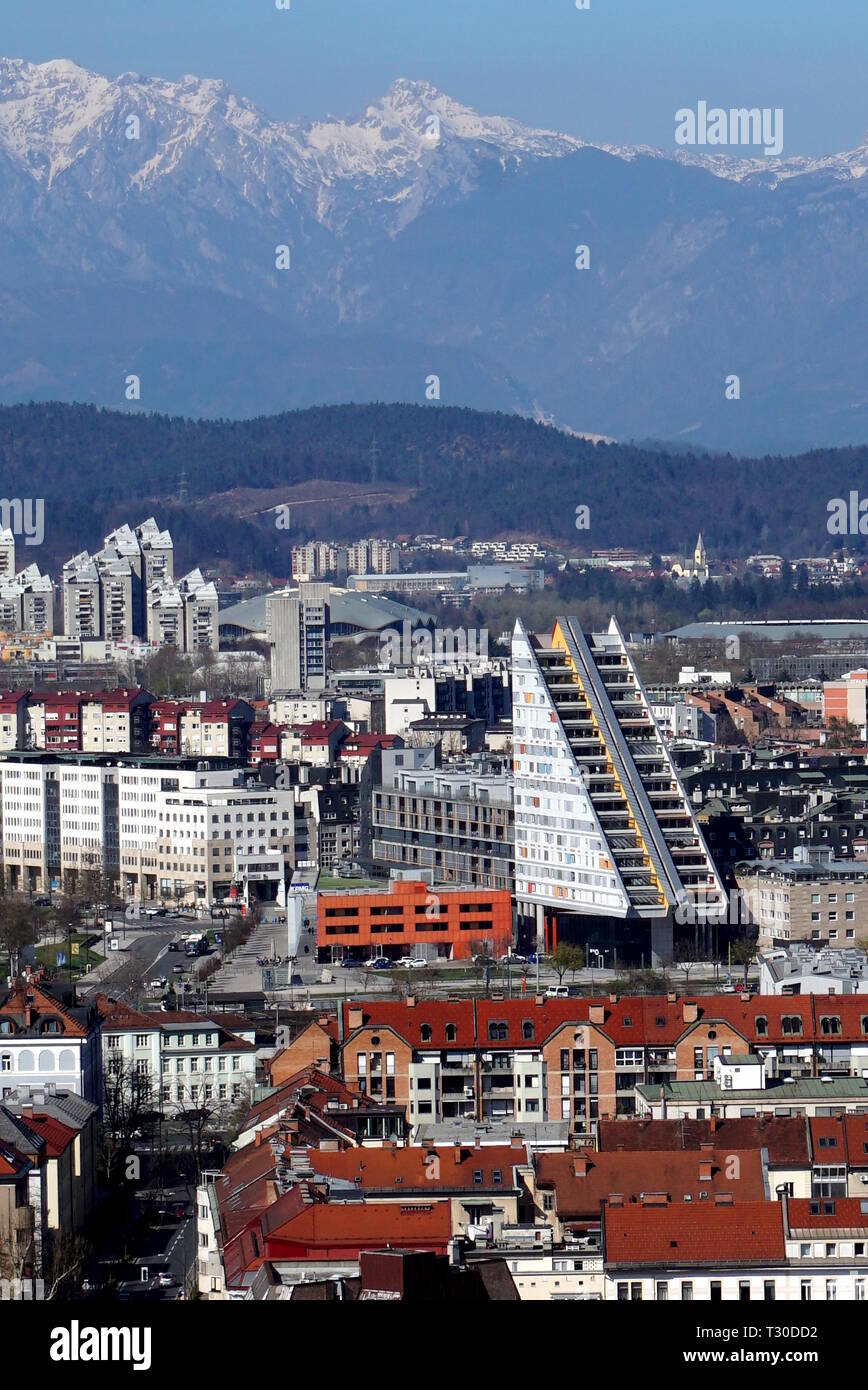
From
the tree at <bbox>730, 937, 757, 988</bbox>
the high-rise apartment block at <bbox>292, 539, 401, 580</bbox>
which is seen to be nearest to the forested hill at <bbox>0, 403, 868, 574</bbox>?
the high-rise apartment block at <bbox>292, 539, 401, 580</bbox>

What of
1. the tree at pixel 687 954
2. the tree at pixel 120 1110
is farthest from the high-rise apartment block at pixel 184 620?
the tree at pixel 120 1110

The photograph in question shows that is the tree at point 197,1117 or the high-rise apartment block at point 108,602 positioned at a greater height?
the high-rise apartment block at point 108,602

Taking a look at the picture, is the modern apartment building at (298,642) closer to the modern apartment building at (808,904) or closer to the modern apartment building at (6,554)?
the modern apartment building at (6,554)

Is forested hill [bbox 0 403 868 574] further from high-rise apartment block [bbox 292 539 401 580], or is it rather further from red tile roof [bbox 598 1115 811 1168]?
red tile roof [bbox 598 1115 811 1168]

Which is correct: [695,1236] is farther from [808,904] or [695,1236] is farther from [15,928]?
[15,928]

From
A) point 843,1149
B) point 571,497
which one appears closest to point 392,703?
point 843,1149

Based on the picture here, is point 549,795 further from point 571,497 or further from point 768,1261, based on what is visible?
point 571,497

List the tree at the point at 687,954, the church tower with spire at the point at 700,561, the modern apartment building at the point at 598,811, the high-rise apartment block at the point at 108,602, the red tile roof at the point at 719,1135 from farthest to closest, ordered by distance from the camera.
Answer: the church tower with spire at the point at 700,561, the high-rise apartment block at the point at 108,602, the modern apartment building at the point at 598,811, the tree at the point at 687,954, the red tile roof at the point at 719,1135
